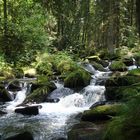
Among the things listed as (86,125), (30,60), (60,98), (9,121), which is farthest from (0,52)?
(86,125)

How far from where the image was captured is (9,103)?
1438cm

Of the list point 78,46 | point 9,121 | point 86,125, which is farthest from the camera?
point 78,46

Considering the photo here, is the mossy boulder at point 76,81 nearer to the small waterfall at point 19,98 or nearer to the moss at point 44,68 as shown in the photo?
the small waterfall at point 19,98

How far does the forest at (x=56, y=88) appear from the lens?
7223mm

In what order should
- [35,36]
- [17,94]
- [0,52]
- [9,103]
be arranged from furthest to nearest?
[35,36] < [0,52] < [17,94] < [9,103]

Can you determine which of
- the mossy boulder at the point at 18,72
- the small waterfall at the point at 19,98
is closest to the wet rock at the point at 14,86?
the small waterfall at the point at 19,98

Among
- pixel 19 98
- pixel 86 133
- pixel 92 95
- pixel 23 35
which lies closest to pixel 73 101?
pixel 92 95

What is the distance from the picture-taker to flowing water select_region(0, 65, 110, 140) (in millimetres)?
9992

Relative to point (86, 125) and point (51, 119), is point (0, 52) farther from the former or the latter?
point (86, 125)

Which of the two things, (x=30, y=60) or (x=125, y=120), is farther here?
(x=30, y=60)

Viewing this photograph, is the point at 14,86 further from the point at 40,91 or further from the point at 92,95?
the point at 92,95

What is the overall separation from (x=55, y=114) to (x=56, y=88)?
3.23 meters

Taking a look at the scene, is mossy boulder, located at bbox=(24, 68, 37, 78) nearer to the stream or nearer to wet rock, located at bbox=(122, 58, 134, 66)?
the stream

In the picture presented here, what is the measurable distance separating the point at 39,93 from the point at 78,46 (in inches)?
891
